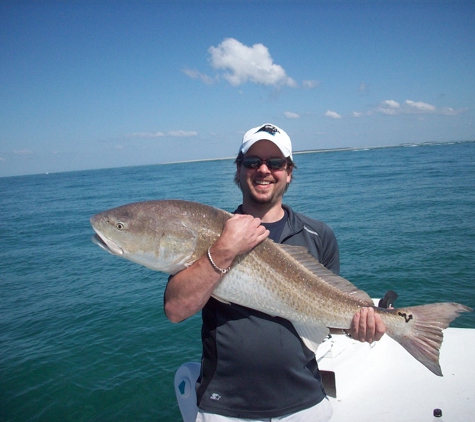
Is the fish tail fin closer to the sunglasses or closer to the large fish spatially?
the large fish

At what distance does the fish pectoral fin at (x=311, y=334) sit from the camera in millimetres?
2928

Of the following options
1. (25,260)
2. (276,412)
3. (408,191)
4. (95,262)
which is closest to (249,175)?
(276,412)

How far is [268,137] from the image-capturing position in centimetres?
324

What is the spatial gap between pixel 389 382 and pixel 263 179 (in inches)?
153

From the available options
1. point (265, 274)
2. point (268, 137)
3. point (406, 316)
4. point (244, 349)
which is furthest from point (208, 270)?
point (406, 316)

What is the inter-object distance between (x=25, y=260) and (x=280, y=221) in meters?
19.5

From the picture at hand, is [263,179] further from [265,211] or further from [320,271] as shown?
[320,271]

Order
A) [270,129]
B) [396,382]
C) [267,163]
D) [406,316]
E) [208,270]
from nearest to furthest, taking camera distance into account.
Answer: [208,270], [406,316], [267,163], [270,129], [396,382]

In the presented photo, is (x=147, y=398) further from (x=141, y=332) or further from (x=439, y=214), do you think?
(x=439, y=214)

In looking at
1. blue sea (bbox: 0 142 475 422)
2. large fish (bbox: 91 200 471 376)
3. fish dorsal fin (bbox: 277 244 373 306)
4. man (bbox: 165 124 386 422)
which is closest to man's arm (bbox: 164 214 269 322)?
man (bbox: 165 124 386 422)

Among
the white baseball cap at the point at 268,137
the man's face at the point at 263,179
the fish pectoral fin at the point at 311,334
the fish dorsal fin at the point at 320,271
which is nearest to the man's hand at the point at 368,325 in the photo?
the fish dorsal fin at the point at 320,271

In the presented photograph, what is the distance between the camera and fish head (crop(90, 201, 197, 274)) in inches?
113

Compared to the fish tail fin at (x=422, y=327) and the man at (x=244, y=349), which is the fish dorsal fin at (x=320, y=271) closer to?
the man at (x=244, y=349)

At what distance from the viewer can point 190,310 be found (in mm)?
2732
